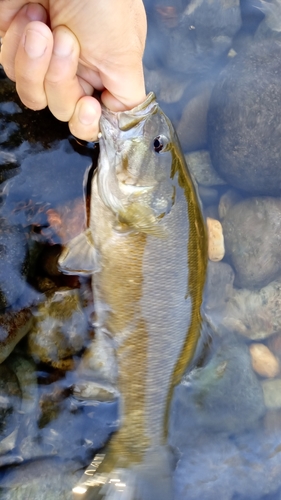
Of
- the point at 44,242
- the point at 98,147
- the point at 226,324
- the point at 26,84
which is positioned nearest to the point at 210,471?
the point at 226,324

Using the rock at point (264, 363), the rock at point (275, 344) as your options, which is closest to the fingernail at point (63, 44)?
the rock at point (264, 363)

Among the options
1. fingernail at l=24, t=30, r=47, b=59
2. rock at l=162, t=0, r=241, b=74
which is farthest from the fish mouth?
rock at l=162, t=0, r=241, b=74

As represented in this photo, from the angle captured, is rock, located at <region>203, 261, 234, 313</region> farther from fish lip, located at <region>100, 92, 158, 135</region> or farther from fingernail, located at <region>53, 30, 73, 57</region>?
fingernail, located at <region>53, 30, 73, 57</region>

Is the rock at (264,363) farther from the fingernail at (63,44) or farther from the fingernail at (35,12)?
the fingernail at (35,12)

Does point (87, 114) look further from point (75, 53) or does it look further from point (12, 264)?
point (12, 264)

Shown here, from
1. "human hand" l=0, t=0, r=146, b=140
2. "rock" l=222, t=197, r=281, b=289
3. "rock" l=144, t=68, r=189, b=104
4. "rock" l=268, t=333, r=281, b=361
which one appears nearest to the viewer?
"human hand" l=0, t=0, r=146, b=140

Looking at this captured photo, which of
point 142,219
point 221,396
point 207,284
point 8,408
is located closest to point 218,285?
point 207,284
